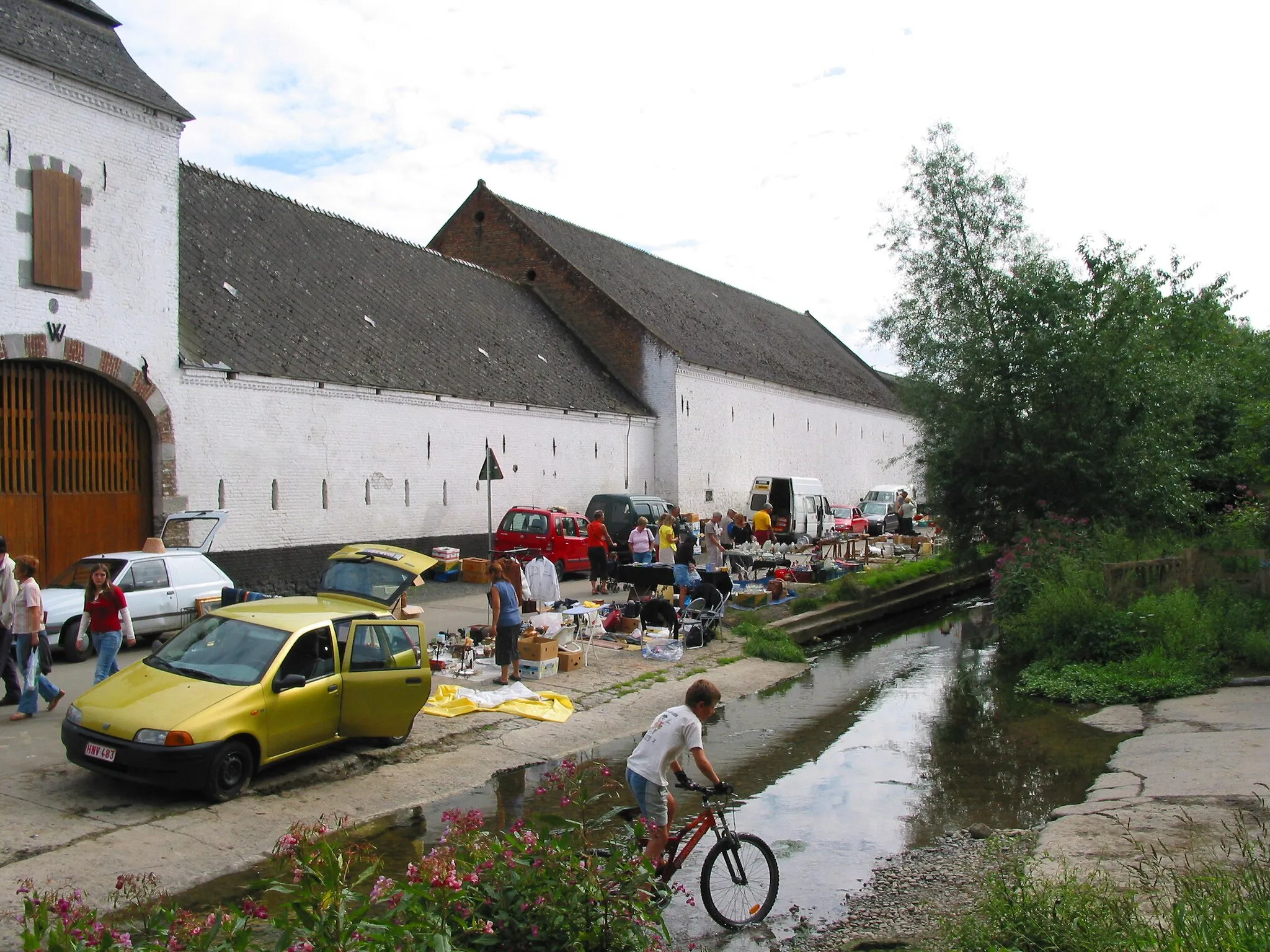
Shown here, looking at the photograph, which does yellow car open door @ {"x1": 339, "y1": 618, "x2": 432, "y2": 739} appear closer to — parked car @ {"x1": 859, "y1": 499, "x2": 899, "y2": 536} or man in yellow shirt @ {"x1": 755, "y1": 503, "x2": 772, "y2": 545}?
man in yellow shirt @ {"x1": 755, "y1": 503, "x2": 772, "y2": 545}

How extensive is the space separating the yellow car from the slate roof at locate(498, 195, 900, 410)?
2298 cm

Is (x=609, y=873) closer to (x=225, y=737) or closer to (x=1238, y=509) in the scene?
(x=225, y=737)

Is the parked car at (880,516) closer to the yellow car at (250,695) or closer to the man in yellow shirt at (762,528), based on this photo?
the man in yellow shirt at (762,528)

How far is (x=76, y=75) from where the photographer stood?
1434 centimetres

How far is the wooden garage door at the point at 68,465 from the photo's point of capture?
1396 centimetres

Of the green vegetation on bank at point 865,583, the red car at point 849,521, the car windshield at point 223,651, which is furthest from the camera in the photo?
the red car at point 849,521

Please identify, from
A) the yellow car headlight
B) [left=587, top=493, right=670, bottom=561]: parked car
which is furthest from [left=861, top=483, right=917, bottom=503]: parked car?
the yellow car headlight

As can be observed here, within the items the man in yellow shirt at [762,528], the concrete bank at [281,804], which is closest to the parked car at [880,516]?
the man in yellow shirt at [762,528]

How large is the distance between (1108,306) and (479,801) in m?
17.2

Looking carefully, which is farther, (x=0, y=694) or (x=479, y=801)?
(x=0, y=694)

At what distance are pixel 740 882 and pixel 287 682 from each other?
4149 mm

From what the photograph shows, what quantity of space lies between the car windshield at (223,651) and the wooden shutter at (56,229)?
8.26 metres

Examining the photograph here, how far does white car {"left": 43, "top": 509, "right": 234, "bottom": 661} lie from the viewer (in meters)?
12.1

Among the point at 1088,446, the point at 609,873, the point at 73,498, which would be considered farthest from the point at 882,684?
the point at 73,498
